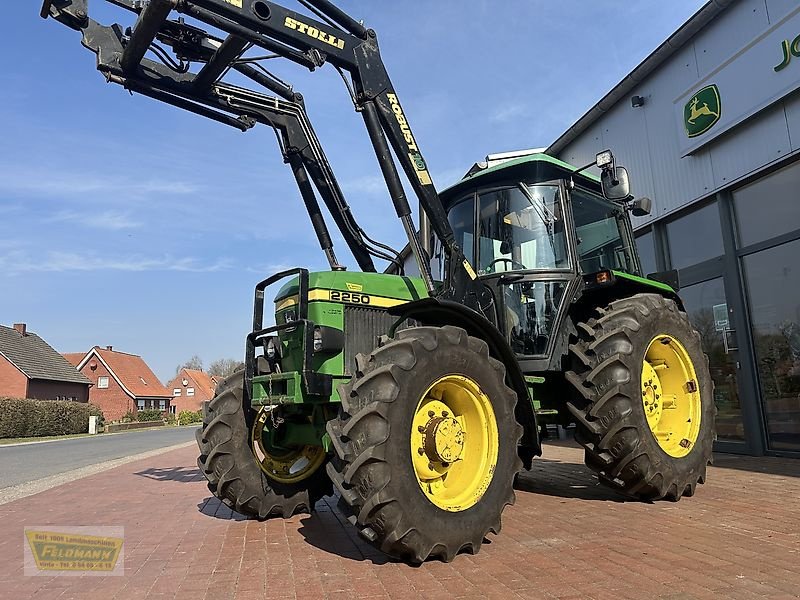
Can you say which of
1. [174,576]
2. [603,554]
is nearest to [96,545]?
[174,576]

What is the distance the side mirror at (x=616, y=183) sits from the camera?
529 cm

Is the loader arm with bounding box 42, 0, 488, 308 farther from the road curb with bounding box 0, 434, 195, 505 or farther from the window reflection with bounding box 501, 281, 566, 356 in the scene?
the road curb with bounding box 0, 434, 195, 505

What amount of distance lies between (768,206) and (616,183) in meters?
3.91

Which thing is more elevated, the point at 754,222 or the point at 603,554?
the point at 754,222

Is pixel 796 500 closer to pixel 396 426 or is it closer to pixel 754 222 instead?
pixel 396 426

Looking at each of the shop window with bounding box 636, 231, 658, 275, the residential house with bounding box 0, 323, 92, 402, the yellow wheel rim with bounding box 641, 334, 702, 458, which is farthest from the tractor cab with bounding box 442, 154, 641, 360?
the residential house with bounding box 0, 323, 92, 402

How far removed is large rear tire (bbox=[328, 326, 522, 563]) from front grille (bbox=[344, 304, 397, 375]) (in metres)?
0.79

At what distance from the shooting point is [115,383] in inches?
2100

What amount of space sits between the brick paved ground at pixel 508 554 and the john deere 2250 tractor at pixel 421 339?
0.85 ft

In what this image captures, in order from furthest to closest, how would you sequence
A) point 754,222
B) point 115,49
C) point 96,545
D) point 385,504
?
point 754,222
point 115,49
point 96,545
point 385,504

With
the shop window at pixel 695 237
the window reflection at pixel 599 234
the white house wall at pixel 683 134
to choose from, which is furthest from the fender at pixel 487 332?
the shop window at pixel 695 237

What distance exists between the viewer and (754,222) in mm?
8125

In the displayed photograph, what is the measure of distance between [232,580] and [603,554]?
7.09ft

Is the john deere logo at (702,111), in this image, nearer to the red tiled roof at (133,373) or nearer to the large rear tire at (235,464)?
the large rear tire at (235,464)
